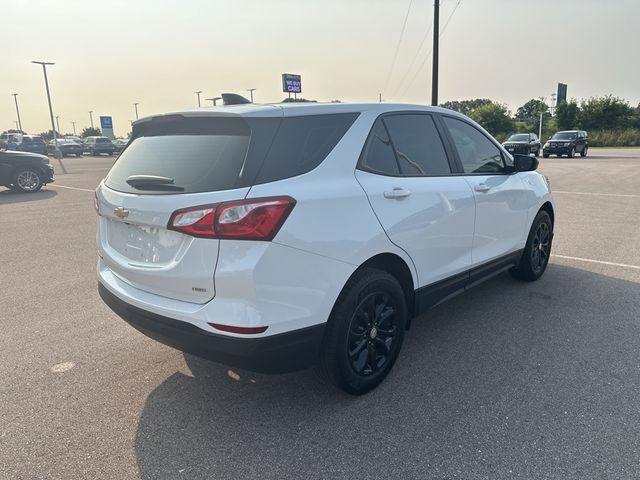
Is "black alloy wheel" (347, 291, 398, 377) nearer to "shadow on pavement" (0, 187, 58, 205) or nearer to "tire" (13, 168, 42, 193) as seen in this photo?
"shadow on pavement" (0, 187, 58, 205)

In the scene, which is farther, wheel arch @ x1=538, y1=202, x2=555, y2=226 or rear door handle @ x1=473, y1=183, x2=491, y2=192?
wheel arch @ x1=538, y1=202, x2=555, y2=226

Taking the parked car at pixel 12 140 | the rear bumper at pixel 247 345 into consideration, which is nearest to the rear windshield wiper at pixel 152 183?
the rear bumper at pixel 247 345

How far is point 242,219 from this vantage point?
7.58ft

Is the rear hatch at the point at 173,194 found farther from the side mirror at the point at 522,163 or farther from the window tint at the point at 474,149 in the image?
the side mirror at the point at 522,163

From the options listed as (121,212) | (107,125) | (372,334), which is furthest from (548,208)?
(107,125)

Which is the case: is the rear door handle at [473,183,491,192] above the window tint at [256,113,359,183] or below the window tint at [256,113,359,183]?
below

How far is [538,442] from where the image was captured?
250 cm

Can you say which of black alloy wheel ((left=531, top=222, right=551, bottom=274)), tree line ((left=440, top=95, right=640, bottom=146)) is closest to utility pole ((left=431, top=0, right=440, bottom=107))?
black alloy wheel ((left=531, top=222, right=551, bottom=274))

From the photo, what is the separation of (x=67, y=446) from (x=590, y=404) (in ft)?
9.81

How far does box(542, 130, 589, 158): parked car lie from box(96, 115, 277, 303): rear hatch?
31.1 m

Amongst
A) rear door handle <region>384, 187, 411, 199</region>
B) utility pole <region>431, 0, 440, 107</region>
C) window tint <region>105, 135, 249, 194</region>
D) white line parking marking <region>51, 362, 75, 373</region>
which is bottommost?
white line parking marking <region>51, 362, 75, 373</region>

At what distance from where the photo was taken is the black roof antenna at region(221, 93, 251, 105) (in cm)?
335

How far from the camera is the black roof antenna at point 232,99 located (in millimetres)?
3348

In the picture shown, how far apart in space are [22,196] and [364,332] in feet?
45.0
